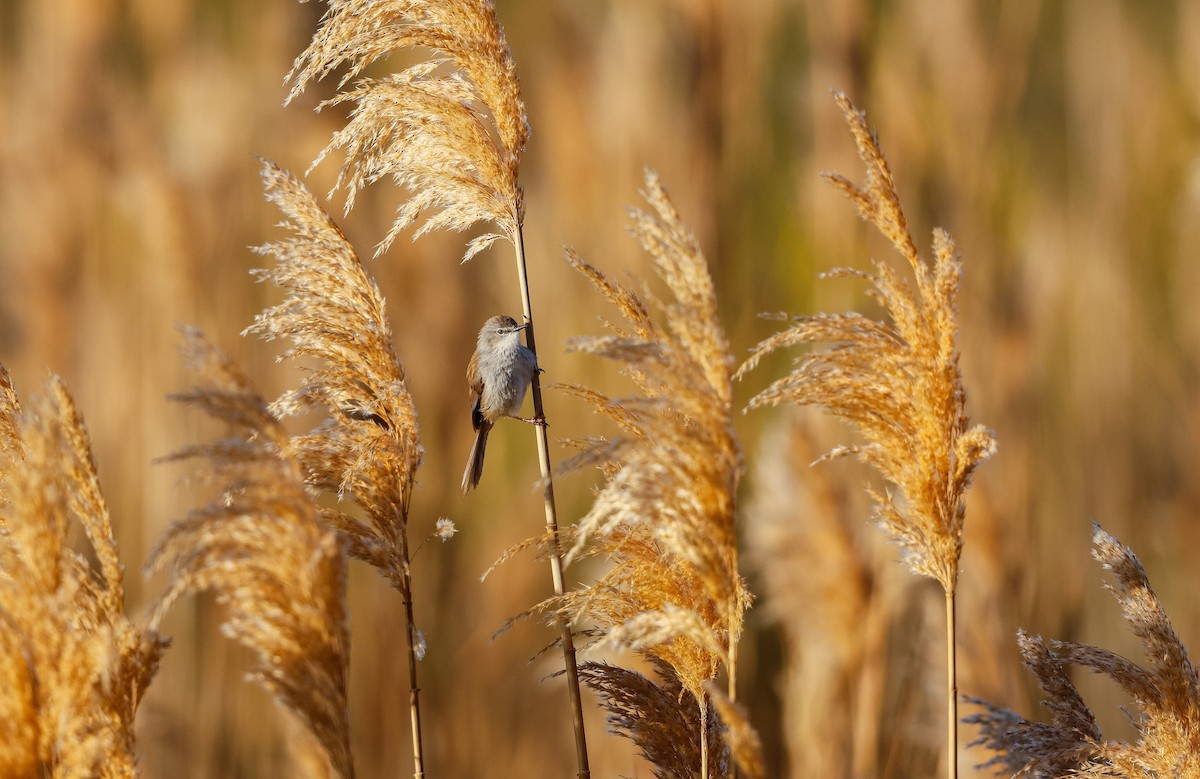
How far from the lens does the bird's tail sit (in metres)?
2.10

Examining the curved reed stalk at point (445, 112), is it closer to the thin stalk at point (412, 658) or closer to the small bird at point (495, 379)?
the thin stalk at point (412, 658)

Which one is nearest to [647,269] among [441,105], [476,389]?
[476,389]

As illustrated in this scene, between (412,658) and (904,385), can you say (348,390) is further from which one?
(904,385)

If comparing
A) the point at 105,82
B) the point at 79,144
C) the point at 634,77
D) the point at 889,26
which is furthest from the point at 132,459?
the point at 889,26

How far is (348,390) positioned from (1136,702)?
135cm

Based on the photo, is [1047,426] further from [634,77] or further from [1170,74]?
[634,77]

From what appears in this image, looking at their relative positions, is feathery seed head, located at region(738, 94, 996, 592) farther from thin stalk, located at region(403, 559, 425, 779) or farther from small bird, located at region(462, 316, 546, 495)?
small bird, located at region(462, 316, 546, 495)

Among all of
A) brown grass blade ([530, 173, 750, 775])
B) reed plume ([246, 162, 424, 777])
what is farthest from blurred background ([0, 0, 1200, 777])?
brown grass blade ([530, 173, 750, 775])

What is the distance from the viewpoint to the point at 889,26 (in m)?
3.25

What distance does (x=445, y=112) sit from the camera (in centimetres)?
157

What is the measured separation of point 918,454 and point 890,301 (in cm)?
24

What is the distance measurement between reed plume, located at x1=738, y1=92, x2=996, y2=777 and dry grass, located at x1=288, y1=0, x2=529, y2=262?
53 centimetres

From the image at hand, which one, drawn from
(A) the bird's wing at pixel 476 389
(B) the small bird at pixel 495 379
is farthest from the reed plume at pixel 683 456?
(A) the bird's wing at pixel 476 389

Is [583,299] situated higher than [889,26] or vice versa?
[889,26]
